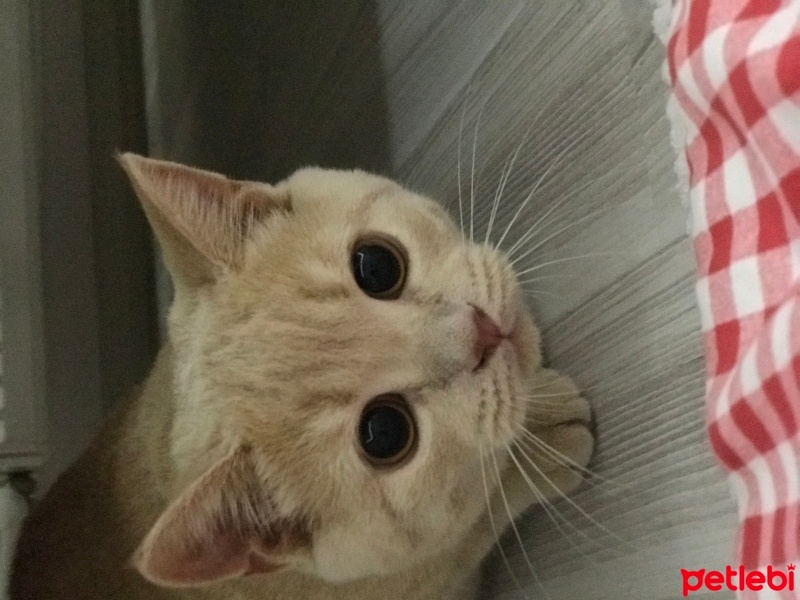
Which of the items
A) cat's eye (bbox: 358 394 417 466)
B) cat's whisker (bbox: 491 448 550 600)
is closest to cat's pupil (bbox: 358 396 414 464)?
cat's eye (bbox: 358 394 417 466)

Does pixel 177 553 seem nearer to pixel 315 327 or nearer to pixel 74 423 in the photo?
pixel 315 327

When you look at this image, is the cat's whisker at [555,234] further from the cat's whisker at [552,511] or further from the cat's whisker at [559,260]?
the cat's whisker at [552,511]

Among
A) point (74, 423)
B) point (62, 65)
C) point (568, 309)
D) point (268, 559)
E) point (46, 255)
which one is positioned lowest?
point (268, 559)

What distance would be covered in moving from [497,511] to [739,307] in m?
0.56

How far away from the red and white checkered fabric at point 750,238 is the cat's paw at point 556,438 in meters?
0.40

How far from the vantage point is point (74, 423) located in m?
1.53

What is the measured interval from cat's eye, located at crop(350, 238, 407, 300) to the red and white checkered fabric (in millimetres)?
431

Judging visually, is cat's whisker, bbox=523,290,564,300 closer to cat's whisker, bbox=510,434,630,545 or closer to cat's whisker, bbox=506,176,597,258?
cat's whisker, bbox=506,176,597,258

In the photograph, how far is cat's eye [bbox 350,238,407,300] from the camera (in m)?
0.98

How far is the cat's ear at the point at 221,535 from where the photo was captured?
0.79 m

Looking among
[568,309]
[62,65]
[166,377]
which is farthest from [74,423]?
[568,309]

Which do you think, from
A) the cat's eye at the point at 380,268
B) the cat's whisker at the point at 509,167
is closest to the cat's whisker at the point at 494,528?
the cat's eye at the point at 380,268

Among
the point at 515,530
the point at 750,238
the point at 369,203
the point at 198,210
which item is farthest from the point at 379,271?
the point at 750,238

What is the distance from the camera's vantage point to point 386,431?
0.93 metres
